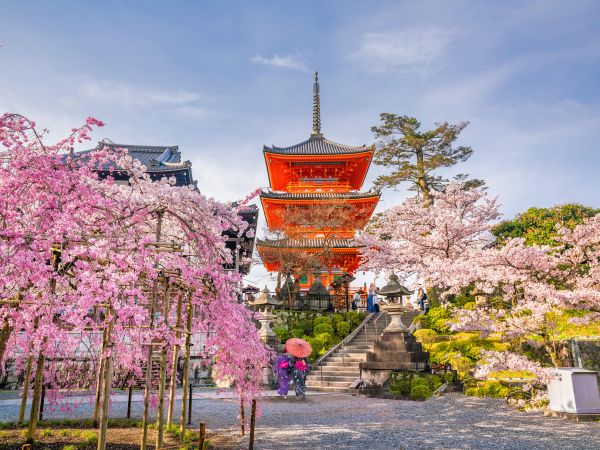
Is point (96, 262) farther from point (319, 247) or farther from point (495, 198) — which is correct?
point (495, 198)

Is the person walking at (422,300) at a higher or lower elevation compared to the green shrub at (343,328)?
higher

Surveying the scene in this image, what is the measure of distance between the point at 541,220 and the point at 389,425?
29.7 meters

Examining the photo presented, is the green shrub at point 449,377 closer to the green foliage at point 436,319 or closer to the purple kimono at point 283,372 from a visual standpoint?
the green foliage at point 436,319

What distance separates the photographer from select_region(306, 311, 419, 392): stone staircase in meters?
15.5

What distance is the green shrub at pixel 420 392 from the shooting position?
12.3 m

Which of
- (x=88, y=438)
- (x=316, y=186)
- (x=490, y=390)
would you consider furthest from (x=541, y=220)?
(x=88, y=438)

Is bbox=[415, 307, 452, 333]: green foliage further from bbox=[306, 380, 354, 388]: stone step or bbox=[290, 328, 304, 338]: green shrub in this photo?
bbox=[290, 328, 304, 338]: green shrub

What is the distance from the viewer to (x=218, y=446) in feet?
21.5

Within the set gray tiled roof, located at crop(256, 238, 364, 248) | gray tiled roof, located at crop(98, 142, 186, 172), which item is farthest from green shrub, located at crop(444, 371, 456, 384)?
gray tiled roof, located at crop(98, 142, 186, 172)

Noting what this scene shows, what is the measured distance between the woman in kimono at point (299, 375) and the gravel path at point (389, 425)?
20.0 inches

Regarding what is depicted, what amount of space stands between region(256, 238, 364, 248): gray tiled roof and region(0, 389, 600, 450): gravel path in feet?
48.1

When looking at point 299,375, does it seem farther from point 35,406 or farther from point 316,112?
point 316,112

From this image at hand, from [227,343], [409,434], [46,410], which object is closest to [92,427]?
[227,343]

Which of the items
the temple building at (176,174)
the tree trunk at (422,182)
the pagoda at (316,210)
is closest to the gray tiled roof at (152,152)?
the temple building at (176,174)
